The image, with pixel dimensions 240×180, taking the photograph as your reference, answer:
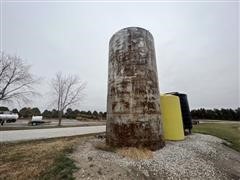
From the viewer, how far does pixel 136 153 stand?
5.66 m

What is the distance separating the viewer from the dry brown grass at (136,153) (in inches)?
215

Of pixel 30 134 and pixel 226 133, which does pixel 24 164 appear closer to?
pixel 30 134

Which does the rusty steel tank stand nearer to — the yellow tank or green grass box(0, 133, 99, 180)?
the yellow tank

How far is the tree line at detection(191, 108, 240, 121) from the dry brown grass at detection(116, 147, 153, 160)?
4169 cm

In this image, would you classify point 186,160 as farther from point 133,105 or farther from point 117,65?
point 117,65

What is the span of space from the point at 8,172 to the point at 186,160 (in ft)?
17.8

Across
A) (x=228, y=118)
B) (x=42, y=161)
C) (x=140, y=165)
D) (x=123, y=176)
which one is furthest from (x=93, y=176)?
(x=228, y=118)

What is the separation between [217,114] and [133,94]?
42.2m

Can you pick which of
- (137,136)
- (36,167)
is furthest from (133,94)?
(36,167)

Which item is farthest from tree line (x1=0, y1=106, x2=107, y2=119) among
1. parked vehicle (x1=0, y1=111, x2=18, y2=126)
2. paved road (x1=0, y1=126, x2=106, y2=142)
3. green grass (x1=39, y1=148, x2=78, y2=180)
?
green grass (x1=39, y1=148, x2=78, y2=180)

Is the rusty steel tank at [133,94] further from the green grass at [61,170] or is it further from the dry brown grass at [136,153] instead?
the green grass at [61,170]

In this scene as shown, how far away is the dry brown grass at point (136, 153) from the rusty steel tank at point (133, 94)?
0.24 m

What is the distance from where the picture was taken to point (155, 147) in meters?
6.31

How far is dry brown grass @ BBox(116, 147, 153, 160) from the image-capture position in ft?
17.9
